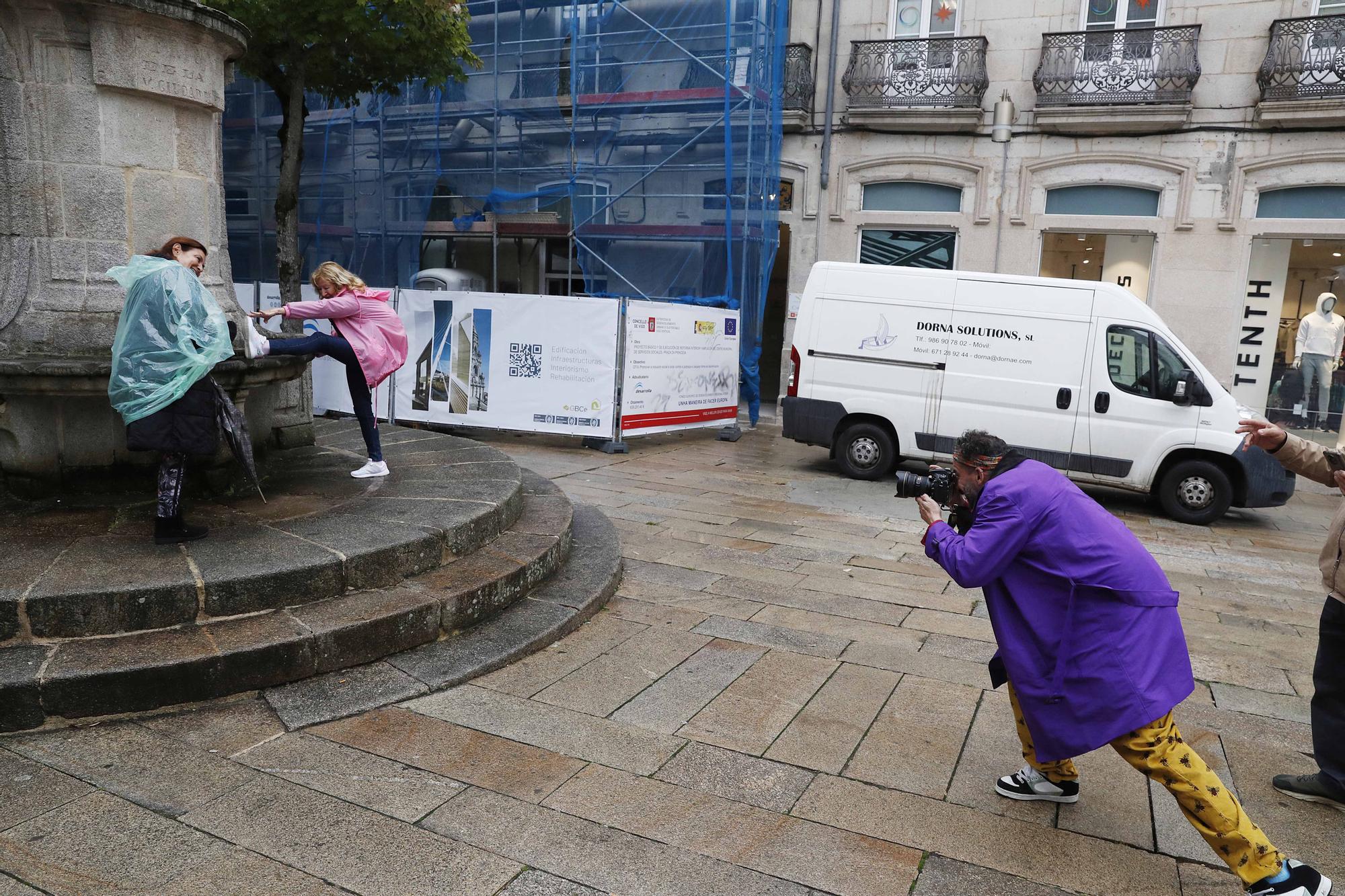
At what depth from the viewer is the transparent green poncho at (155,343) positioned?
4.36m

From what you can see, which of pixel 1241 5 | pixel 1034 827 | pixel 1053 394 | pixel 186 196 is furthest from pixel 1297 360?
pixel 186 196

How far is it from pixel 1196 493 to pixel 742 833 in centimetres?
759

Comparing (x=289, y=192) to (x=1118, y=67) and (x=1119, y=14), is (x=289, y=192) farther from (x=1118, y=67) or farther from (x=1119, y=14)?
(x=1119, y=14)

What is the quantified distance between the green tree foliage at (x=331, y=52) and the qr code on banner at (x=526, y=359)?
4150mm

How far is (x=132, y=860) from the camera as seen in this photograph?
2797 mm

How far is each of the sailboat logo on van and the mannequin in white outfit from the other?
26.7 ft

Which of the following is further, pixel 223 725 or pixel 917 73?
pixel 917 73

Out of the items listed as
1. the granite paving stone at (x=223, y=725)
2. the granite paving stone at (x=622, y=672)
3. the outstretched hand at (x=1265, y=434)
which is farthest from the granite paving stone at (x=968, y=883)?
the granite paving stone at (x=223, y=725)

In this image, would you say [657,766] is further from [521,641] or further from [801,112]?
[801,112]

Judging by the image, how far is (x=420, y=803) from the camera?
10.5 feet

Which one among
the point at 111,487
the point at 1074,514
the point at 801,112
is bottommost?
the point at 111,487

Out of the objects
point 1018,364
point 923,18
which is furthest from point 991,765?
point 923,18

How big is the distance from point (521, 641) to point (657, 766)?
1261 mm

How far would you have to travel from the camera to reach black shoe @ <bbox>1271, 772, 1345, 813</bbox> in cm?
351
